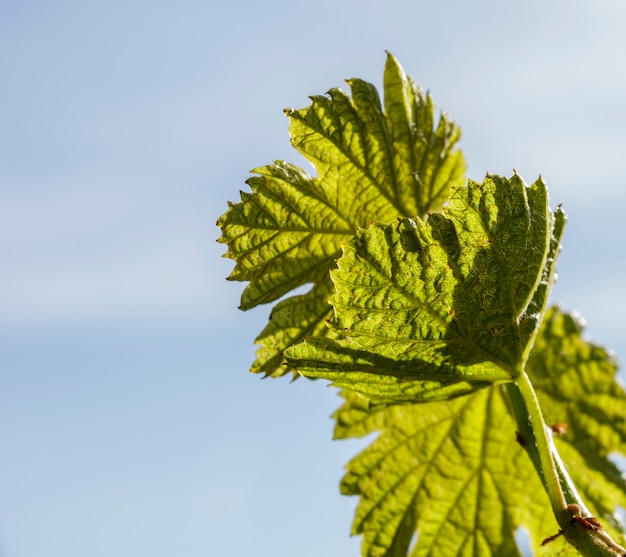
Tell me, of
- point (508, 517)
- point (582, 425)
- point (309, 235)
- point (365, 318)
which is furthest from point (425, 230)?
point (582, 425)

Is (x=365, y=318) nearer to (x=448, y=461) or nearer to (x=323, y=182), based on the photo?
(x=323, y=182)

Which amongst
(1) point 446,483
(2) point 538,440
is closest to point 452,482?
(1) point 446,483

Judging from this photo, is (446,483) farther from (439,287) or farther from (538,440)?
(439,287)

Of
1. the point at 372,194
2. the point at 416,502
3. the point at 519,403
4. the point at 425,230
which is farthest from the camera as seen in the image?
the point at 416,502

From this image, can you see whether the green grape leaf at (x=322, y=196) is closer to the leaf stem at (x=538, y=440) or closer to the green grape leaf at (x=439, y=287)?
the green grape leaf at (x=439, y=287)

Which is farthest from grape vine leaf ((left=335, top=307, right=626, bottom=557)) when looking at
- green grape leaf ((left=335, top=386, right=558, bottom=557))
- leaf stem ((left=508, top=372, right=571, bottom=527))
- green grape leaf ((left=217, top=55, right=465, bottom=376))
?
leaf stem ((left=508, top=372, right=571, bottom=527))

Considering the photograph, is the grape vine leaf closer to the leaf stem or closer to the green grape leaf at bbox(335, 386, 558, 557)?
the green grape leaf at bbox(335, 386, 558, 557)
